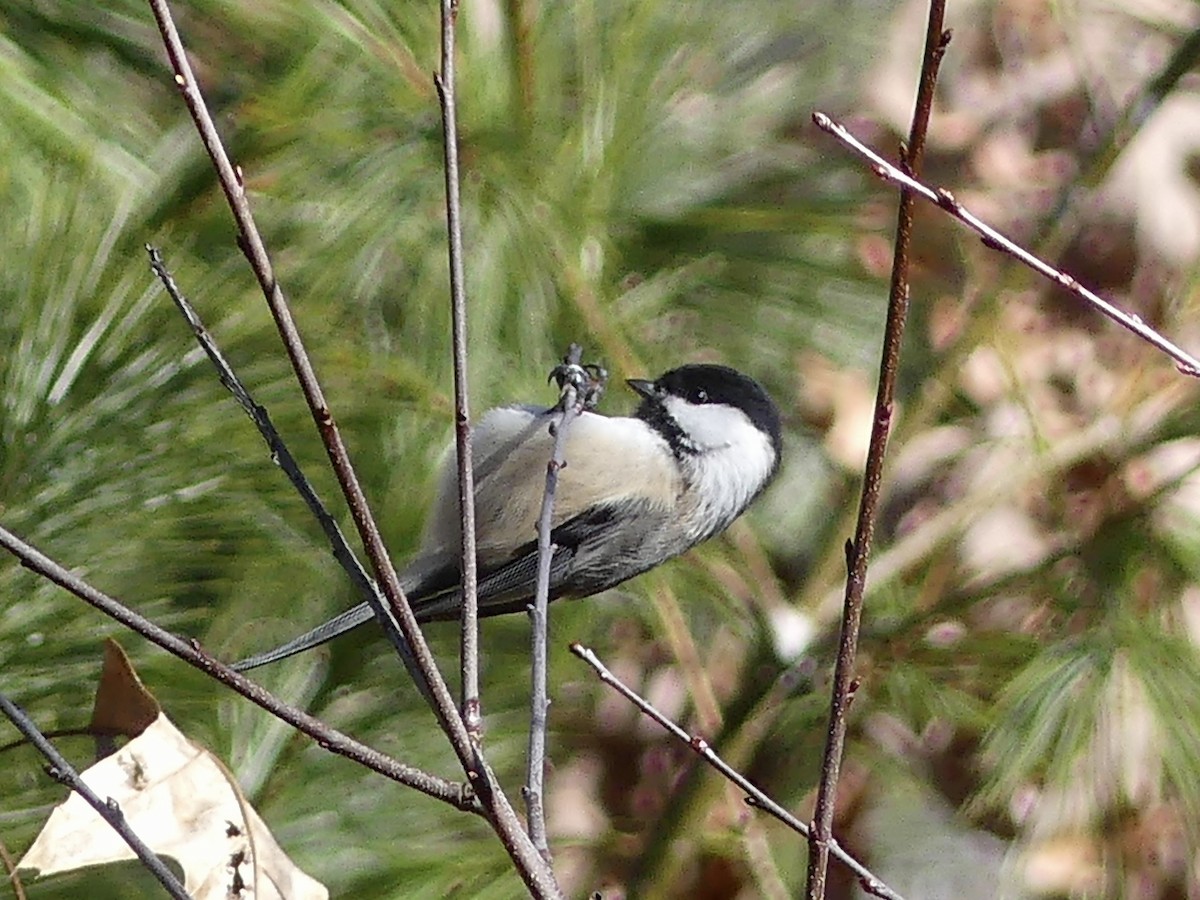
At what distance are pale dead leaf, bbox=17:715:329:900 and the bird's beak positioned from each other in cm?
50

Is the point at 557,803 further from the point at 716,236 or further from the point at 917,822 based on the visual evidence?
the point at 716,236

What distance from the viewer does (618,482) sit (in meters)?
1.17

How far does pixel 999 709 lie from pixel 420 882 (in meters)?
0.42

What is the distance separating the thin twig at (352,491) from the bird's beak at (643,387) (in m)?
0.58

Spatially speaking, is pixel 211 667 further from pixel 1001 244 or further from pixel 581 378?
pixel 581 378

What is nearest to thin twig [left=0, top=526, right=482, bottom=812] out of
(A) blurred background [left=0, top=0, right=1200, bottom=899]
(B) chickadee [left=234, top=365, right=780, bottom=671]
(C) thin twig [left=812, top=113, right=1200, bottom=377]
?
(C) thin twig [left=812, top=113, right=1200, bottom=377]

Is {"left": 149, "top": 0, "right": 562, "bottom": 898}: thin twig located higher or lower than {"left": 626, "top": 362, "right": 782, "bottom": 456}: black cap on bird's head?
lower

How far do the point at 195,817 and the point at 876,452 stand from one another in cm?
36

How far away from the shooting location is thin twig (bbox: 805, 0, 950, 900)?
501mm

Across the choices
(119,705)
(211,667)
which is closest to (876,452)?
(211,667)

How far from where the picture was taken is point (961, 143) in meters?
2.35

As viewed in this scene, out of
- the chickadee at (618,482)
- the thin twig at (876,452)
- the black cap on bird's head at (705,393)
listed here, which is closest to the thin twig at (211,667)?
the thin twig at (876,452)

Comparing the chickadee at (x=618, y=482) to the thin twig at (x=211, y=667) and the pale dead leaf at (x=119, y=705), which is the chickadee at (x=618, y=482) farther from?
the thin twig at (x=211, y=667)

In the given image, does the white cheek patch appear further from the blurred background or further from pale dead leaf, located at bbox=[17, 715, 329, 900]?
pale dead leaf, located at bbox=[17, 715, 329, 900]
